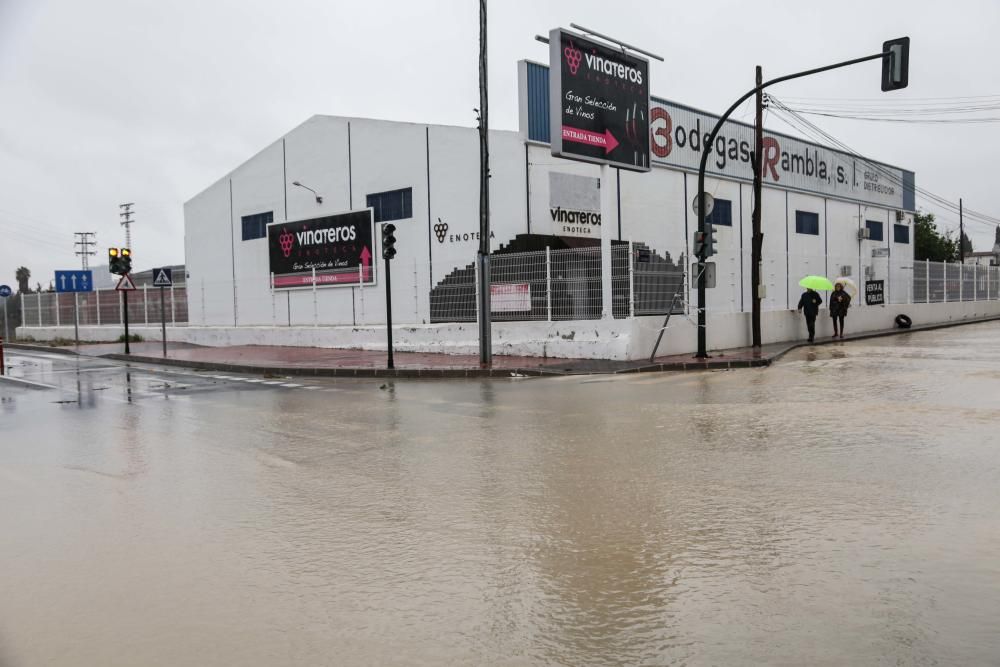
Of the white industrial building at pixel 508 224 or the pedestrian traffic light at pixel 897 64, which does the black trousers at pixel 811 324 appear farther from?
the pedestrian traffic light at pixel 897 64

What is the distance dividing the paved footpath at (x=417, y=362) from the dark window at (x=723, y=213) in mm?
9427

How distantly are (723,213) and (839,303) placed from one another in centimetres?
960

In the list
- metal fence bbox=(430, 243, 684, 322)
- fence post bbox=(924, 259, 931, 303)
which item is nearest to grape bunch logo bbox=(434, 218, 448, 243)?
metal fence bbox=(430, 243, 684, 322)

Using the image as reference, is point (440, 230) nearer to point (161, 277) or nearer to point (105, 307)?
point (161, 277)

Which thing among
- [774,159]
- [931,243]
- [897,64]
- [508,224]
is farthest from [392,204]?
[931,243]

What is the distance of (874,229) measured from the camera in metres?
46.7

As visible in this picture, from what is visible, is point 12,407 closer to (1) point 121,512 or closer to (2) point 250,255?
(1) point 121,512

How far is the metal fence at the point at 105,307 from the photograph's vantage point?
34906 millimetres

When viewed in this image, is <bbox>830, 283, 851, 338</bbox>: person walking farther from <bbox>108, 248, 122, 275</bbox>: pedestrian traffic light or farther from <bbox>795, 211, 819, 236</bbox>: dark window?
<bbox>108, 248, 122, 275</bbox>: pedestrian traffic light

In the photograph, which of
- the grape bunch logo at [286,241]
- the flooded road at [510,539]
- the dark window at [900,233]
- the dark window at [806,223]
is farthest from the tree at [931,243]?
the flooded road at [510,539]

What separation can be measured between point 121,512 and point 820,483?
5.30m

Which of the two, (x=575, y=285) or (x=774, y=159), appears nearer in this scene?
(x=575, y=285)

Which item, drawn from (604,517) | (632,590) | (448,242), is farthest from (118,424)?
(448,242)

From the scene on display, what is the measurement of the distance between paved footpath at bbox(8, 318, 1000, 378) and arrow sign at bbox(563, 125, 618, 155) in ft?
17.4
